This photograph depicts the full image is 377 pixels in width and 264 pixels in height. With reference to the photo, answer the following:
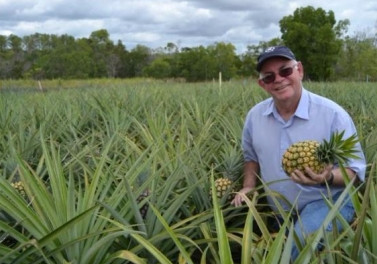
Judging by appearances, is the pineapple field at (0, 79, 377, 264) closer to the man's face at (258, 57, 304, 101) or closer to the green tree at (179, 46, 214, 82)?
the man's face at (258, 57, 304, 101)

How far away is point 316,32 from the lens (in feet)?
138

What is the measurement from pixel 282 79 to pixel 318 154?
557 millimetres

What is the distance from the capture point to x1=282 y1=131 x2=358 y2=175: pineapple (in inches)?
66.6

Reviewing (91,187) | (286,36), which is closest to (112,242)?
(91,187)

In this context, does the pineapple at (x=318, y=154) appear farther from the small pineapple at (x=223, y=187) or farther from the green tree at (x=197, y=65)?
the green tree at (x=197, y=65)

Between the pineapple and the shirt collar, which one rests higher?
the shirt collar

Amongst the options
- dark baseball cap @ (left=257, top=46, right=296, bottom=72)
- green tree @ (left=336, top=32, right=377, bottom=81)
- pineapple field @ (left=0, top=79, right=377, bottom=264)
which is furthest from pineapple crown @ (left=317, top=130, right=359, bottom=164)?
green tree @ (left=336, top=32, right=377, bottom=81)

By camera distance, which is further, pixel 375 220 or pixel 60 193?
pixel 60 193

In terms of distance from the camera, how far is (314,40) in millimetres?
41875

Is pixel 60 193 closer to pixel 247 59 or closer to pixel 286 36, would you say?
pixel 286 36

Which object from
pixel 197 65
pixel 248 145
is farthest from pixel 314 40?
pixel 248 145

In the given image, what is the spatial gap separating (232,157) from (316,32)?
138 ft

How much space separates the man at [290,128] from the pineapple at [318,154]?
26 centimetres

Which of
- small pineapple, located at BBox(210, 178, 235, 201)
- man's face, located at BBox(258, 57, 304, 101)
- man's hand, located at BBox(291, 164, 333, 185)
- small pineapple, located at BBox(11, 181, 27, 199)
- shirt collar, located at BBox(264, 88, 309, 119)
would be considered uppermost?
man's face, located at BBox(258, 57, 304, 101)
